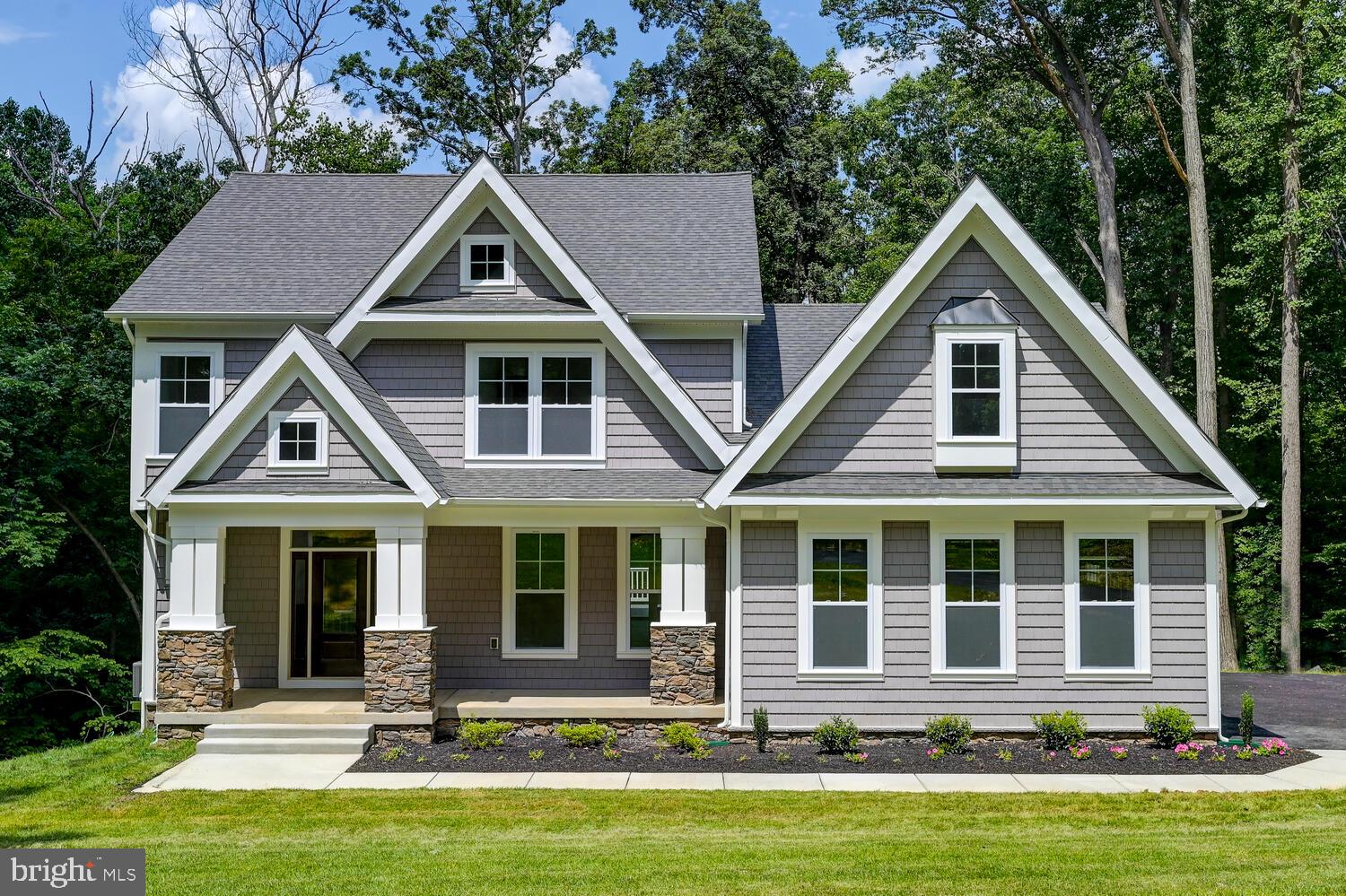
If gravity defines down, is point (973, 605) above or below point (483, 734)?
above

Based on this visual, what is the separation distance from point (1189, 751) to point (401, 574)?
31.2ft

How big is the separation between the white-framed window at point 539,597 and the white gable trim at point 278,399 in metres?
2.44

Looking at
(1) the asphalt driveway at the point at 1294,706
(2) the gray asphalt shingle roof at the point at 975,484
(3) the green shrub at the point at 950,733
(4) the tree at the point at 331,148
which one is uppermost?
(4) the tree at the point at 331,148

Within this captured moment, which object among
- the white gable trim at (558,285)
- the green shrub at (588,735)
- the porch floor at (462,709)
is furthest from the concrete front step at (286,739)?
the white gable trim at (558,285)

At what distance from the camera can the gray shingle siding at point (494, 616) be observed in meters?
15.2

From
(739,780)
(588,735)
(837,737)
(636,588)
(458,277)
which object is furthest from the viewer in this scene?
(636,588)

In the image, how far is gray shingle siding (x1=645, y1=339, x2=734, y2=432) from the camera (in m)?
15.7

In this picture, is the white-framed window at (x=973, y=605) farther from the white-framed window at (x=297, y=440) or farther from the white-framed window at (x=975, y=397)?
the white-framed window at (x=297, y=440)

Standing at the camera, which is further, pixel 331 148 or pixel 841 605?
pixel 331 148

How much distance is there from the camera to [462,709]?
1371 cm

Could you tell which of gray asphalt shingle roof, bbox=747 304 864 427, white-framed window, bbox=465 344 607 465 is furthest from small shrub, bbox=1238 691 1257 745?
white-framed window, bbox=465 344 607 465

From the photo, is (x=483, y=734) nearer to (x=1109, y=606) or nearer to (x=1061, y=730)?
(x=1061, y=730)

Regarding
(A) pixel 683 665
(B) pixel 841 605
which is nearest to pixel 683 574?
(A) pixel 683 665

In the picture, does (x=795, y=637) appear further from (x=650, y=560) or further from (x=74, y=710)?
(x=74, y=710)
